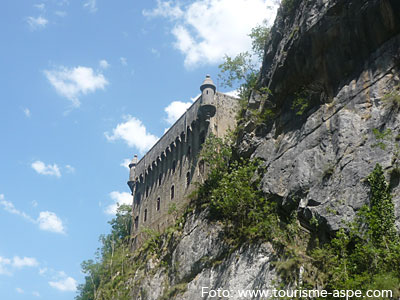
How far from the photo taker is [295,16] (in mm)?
23922

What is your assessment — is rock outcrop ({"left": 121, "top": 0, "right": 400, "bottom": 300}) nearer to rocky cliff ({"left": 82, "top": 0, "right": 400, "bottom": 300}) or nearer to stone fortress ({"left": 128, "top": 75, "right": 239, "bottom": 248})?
rocky cliff ({"left": 82, "top": 0, "right": 400, "bottom": 300})

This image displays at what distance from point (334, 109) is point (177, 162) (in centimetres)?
1612

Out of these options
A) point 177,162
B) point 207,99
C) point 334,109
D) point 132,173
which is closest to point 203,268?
point 334,109

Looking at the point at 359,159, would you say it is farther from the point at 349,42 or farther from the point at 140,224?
the point at 140,224

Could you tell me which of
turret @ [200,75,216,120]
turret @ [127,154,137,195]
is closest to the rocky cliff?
turret @ [200,75,216,120]

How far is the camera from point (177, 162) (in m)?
35.1

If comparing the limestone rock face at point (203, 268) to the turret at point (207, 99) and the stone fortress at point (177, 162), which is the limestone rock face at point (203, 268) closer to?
the stone fortress at point (177, 162)

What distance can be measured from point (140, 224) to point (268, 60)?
1832 cm

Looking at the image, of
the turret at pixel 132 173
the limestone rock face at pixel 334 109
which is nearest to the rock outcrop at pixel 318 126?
the limestone rock face at pixel 334 109

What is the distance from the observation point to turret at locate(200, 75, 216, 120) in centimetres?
3177

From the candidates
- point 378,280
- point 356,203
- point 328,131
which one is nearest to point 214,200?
point 328,131

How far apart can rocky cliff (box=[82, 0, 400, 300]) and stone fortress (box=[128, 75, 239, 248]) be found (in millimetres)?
5540

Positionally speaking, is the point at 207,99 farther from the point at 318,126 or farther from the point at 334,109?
the point at 334,109

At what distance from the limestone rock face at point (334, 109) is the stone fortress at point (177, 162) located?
801 cm
